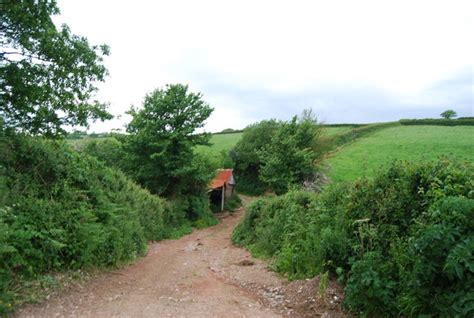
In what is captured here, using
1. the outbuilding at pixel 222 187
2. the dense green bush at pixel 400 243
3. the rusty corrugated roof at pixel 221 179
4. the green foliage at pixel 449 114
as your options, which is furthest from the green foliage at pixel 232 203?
the green foliage at pixel 449 114

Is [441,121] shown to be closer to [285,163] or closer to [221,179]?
[285,163]

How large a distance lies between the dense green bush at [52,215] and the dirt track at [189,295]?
2.64ft

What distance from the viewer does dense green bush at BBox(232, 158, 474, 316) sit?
195 inches

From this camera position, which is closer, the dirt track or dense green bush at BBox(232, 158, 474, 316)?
dense green bush at BBox(232, 158, 474, 316)

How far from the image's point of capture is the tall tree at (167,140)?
2564 cm

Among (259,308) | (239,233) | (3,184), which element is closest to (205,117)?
(239,233)

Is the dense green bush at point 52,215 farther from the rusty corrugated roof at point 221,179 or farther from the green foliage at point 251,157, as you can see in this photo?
the green foliage at point 251,157

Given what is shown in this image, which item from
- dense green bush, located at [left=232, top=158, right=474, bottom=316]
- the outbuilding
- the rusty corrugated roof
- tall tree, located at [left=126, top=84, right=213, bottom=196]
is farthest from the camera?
the outbuilding

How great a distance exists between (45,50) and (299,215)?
982 cm

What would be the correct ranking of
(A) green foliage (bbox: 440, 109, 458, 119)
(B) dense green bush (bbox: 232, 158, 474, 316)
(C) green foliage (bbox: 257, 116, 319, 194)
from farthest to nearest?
(A) green foliage (bbox: 440, 109, 458, 119)
(C) green foliage (bbox: 257, 116, 319, 194)
(B) dense green bush (bbox: 232, 158, 474, 316)

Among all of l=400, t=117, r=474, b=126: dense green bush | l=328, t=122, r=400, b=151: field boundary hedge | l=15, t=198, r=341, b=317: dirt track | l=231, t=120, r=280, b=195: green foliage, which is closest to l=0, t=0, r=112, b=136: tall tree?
l=15, t=198, r=341, b=317: dirt track

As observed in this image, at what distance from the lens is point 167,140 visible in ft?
84.1

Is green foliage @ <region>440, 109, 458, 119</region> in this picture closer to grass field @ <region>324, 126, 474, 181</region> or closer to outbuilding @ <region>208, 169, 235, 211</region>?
Answer: grass field @ <region>324, 126, 474, 181</region>

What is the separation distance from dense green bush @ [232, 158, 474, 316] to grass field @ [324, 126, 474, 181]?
24.9m
